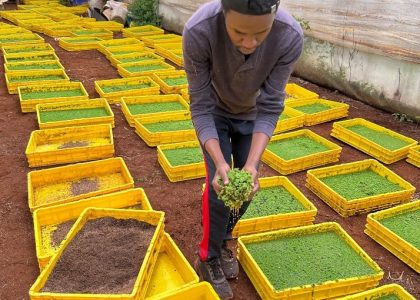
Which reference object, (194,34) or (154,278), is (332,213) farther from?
(194,34)

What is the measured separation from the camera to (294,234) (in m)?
2.95

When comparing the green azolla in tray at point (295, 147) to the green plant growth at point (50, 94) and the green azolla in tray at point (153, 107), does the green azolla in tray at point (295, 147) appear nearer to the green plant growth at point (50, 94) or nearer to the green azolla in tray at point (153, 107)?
the green azolla in tray at point (153, 107)

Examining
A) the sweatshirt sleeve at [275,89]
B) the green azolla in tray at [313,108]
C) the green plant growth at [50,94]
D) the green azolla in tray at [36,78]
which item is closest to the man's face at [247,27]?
the sweatshirt sleeve at [275,89]

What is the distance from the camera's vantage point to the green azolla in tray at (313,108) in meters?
5.13

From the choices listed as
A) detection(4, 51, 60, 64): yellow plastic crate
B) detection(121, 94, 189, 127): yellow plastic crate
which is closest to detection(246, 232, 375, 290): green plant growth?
detection(121, 94, 189, 127): yellow plastic crate

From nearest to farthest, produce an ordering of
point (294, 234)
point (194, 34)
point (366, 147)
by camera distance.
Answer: point (194, 34) < point (294, 234) < point (366, 147)

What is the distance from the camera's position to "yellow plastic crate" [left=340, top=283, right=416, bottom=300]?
234 cm

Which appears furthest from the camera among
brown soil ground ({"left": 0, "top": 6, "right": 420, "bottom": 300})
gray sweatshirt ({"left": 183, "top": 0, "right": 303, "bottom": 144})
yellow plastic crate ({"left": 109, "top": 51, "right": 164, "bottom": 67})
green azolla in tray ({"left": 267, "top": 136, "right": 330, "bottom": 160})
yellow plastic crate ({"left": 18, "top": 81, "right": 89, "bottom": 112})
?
yellow plastic crate ({"left": 109, "top": 51, "right": 164, "bottom": 67})

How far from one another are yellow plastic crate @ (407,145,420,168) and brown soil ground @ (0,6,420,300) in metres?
0.06

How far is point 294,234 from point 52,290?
161 cm

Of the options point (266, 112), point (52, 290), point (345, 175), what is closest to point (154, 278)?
point (52, 290)

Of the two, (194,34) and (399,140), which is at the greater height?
(194,34)

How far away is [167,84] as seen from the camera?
5691 millimetres

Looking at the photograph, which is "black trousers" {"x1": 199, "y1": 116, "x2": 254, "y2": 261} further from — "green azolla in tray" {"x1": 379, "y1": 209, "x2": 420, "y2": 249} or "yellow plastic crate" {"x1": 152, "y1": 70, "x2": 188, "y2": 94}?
"yellow plastic crate" {"x1": 152, "y1": 70, "x2": 188, "y2": 94}
